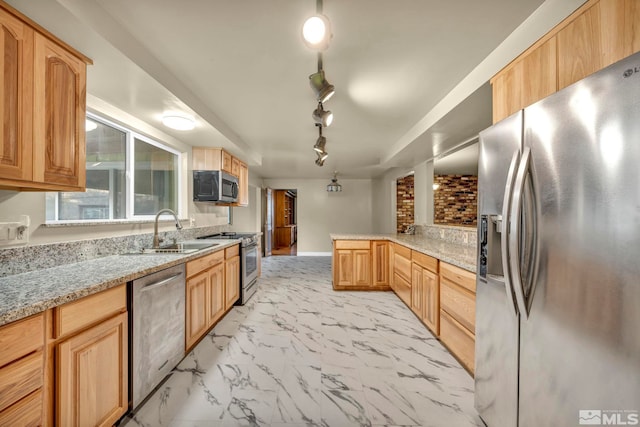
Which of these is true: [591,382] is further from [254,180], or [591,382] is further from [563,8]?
[254,180]

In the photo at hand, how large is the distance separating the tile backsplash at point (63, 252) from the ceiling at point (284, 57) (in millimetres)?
1155

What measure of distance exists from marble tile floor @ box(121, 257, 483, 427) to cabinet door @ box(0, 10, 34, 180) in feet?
4.89

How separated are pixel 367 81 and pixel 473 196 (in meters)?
5.17

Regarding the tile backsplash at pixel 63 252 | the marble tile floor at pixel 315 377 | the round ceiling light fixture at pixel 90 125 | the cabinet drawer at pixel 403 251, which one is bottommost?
the marble tile floor at pixel 315 377

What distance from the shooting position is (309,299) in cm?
338

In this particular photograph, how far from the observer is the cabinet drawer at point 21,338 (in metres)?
0.84

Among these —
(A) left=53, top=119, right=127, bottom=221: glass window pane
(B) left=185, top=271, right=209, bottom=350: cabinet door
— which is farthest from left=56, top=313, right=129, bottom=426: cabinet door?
(A) left=53, top=119, right=127, bottom=221: glass window pane

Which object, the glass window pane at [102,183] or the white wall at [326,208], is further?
the white wall at [326,208]

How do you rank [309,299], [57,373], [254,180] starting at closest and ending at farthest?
[57,373] → [309,299] → [254,180]

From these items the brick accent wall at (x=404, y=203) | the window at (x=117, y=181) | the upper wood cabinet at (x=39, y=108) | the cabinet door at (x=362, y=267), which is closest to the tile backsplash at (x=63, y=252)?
the window at (x=117, y=181)

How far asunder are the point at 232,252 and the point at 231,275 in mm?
278

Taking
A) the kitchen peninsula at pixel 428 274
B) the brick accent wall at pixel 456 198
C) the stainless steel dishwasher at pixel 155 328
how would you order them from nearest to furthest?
the stainless steel dishwasher at pixel 155 328, the kitchen peninsula at pixel 428 274, the brick accent wall at pixel 456 198

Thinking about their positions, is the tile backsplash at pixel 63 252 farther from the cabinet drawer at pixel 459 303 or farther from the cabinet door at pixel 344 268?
the cabinet drawer at pixel 459 303

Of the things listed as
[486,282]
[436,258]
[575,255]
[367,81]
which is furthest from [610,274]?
[367,81]
